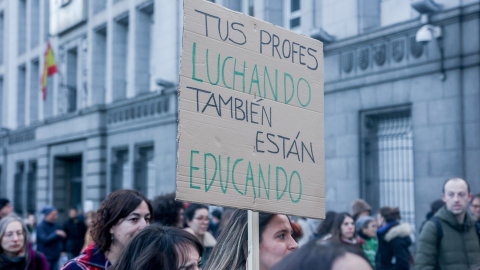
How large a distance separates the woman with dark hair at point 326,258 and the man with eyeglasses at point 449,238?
162 inches

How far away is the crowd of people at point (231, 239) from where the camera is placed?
109 inches

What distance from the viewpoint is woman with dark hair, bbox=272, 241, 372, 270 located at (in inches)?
63.0

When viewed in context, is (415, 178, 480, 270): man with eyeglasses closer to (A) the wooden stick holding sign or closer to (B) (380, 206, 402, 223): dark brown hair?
(B) (380, 206, 402, 223): dark brown hair

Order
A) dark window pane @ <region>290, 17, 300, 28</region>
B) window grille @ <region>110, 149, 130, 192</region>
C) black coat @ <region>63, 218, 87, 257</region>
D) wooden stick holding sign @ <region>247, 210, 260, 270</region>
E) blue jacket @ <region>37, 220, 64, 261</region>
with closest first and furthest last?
wooden stick holding sign @ <region>247, 210, 260, 270</region>
blue jacket @ <region>37, 220, 64, 261</region>
black coat @ <region>63, 218, 87, 257</region>
dark window pane @ <region>290, 17, 300, 28</region>
window grille @ <region>110, 149, 130, 192</region>

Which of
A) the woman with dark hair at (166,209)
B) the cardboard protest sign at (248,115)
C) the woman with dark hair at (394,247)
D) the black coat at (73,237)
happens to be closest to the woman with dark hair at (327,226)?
→ the woman with dark hair at (394,247)

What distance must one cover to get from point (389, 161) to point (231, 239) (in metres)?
8.73

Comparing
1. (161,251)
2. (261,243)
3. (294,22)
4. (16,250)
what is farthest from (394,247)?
(294,22)

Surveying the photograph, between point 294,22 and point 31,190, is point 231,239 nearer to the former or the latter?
point 294,22

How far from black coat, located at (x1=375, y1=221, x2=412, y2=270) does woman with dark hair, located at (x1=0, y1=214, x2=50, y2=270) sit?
3.75 m

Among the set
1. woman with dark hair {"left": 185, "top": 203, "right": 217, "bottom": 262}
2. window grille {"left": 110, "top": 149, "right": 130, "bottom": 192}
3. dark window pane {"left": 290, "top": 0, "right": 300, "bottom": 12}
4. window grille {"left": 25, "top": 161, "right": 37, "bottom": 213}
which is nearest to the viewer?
woman with dark hair {"left": 185, "top": 203, "right": 217, "bottom": 262}

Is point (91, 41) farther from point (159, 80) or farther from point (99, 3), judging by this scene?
point (159, 80)

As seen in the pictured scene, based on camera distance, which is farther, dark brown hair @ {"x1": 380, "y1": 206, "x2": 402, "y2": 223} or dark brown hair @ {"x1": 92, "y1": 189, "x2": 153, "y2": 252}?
dark brown hair @ {"x1": 380, "y1": 206, "x2": 402, "y2": 223}

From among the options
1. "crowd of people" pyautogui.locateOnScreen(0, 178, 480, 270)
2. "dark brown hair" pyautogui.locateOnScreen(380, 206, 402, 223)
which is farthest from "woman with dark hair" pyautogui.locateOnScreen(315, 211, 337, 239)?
"dark brown hair" pyautogui.locateOnScreen(380, 206, 402, 223)

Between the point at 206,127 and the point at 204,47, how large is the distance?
14.9 inches
